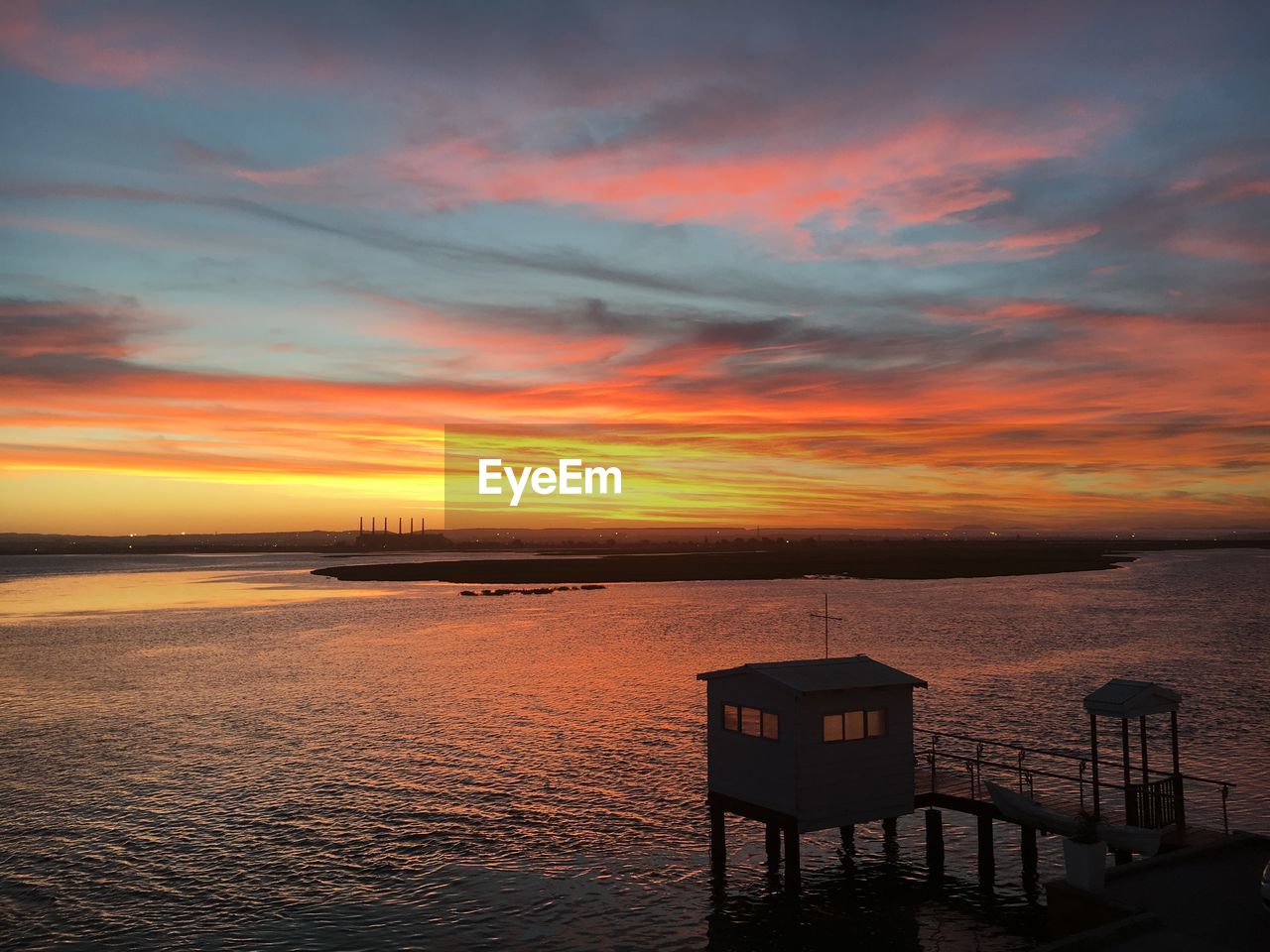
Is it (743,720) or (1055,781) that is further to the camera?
(1055,781)

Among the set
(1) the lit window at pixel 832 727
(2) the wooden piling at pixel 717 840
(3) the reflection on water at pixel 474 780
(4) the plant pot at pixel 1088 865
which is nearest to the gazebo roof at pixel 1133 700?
(4) the plant pot at pixel 1088 865

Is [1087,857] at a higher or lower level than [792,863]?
higher

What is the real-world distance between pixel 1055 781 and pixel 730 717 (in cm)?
1829

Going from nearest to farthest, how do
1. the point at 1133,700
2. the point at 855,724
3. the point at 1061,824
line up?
the point at 1061,824 < the point at 1133,700 < the point at 855,724

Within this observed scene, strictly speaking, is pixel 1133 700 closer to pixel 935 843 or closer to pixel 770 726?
pixel 935 843

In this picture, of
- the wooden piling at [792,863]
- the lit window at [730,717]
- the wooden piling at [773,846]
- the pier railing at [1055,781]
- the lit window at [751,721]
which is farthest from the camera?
the wooden piling at [773,846]

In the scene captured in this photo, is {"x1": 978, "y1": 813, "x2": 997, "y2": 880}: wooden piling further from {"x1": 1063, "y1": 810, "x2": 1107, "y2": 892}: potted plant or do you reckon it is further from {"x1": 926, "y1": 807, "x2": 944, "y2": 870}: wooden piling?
{"x1": 1063, "y1": 810, "x2": 1107, "y2": 892}: potted plant

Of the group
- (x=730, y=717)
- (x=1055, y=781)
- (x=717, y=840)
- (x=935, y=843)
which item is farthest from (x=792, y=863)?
(x=1055, y=781)

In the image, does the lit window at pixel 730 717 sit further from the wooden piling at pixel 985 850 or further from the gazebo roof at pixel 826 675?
the wooden piling at pixel 985 850

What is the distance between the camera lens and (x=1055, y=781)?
133ft

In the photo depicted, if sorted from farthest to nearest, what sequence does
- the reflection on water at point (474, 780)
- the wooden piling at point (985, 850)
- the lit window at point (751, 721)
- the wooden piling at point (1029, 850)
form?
the wooden piling at point (985, 850) < the wooden piling at point (1029, 850) < the lit window at point (751, 721) < the reflection on water at point (474, 780)

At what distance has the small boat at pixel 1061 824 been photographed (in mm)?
24531

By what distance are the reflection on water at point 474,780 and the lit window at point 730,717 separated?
16.5ft

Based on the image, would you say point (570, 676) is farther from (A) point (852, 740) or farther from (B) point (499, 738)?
(A) point (852, 740)
